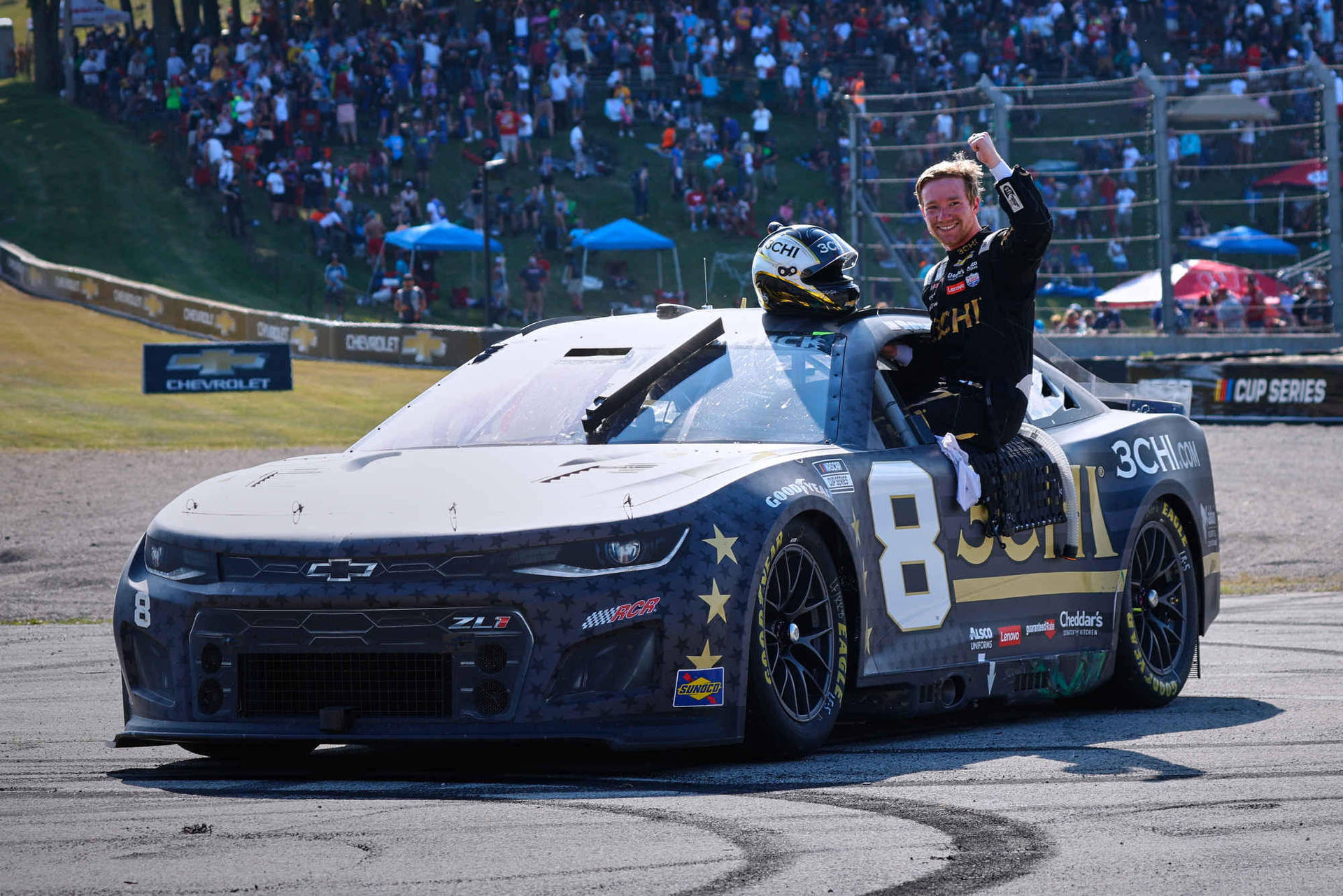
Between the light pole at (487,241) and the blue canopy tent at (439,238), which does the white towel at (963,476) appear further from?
the blue canopy tent at (439,238)

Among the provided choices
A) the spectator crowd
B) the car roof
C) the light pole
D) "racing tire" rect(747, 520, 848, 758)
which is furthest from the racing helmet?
the spectator crowd

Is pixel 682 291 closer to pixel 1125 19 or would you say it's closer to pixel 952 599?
pixel 1125 19

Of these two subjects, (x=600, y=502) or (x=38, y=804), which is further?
(x=600, y=502)

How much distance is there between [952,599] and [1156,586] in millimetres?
1708

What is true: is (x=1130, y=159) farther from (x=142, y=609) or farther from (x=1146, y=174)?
(x=142, y=609)

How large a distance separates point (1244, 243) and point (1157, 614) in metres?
26.4

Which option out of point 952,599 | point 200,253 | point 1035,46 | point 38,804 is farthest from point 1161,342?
point 38,804

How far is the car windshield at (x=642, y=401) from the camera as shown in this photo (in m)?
6.22

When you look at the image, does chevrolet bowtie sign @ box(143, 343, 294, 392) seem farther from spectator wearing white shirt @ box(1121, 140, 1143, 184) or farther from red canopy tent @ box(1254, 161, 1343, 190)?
red canopy tent @ box(1254, 161, 1343, 190)

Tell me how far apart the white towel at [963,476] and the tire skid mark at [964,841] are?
65.9 inches

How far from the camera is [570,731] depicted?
513 cm

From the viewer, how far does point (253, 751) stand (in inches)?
227

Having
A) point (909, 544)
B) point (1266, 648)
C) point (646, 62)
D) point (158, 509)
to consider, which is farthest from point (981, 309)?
point (646, 62)

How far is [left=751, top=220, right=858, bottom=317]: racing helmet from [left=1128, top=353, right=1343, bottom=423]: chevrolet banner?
19.2 m
